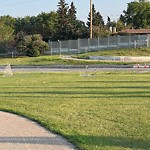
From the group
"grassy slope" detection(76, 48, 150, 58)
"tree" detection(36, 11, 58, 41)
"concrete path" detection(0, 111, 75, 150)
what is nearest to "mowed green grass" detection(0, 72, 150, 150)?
"concrete path" detection(0, 111, 75, 150)

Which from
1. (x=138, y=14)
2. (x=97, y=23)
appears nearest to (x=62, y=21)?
(x=97, y=23)

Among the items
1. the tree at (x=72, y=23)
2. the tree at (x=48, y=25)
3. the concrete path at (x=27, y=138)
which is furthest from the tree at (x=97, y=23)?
the concrete path at (x=27, y=138)

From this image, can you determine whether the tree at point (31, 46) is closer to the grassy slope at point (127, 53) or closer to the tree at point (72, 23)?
the grassy slope at point (127, 53)

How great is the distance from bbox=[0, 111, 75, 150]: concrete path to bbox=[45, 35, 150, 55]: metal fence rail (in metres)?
45.5

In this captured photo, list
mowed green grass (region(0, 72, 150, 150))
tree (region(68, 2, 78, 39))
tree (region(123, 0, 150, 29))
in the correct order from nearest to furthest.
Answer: mowed green grass (region(0, 72, 150, 150)) → tree (region(68, 2, 78, 39)) → tree (region(123, 0, 150, 29))

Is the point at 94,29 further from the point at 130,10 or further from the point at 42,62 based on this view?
the point at 130,10

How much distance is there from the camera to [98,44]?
181 ft

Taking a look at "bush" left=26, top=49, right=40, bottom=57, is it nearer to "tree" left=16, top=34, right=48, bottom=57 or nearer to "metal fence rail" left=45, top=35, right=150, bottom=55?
"tree" left=16, top=34, right=48, bottom=57

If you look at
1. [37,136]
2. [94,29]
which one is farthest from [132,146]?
[94,29]

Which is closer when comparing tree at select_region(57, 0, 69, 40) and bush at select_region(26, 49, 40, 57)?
bush at select_region(26, 49, 40, 57)

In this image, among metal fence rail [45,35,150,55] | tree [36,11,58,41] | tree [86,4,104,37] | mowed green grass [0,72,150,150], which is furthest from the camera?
tree [36,11,58,41]

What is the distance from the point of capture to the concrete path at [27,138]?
21.2 feet

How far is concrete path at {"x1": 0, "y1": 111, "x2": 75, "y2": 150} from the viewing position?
21.2 feet

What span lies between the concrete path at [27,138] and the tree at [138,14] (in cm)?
8945
